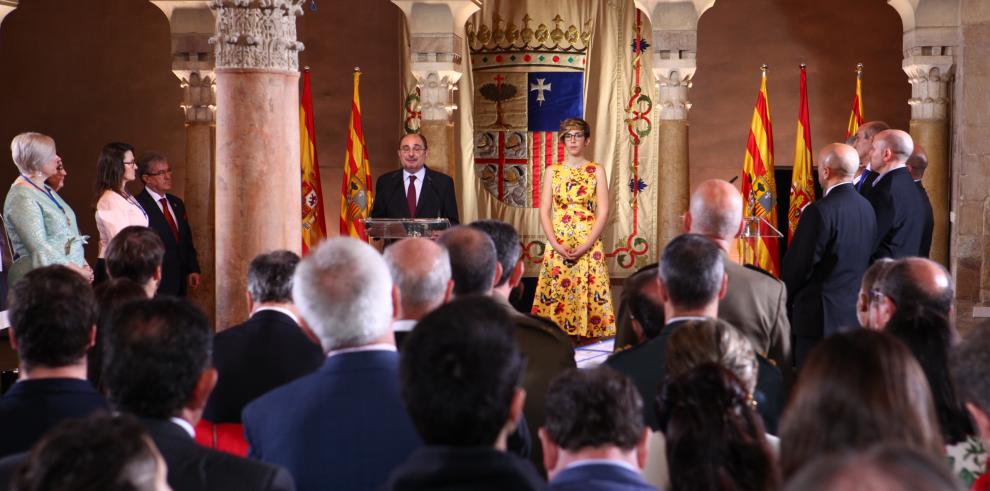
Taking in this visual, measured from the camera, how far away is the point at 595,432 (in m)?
2.03

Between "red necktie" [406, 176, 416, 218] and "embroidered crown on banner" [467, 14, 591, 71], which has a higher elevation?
"embroidered crown on banner" [467, 14, 591, 71]

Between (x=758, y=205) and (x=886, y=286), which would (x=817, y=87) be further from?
(x=886, y=286)

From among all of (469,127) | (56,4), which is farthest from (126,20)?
(469,127)

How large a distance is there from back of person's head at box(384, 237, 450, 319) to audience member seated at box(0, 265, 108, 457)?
0.70 m

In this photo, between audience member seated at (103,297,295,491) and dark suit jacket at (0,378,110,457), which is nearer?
audience member seated at (103,297,295,491)

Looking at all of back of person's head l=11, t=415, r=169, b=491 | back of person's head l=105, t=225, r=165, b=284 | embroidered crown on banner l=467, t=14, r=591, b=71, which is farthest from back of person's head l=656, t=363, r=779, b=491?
embroidered crown on banner l=467, t=14, r=591, b=71

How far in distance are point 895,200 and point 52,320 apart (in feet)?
14.5

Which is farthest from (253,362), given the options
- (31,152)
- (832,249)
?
(832,249)

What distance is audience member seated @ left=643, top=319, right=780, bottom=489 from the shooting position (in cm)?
248

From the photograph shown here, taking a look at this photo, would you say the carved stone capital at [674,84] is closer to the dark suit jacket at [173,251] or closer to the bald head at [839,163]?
the bald head at [839,163]

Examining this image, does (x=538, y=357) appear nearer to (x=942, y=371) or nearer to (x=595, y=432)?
(x=942, y=371)

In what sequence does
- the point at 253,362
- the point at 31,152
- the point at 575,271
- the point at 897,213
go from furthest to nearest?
1. the point at 575,271
2. the point at 897,213
3. the point at 31,152
4. the point at 253,362

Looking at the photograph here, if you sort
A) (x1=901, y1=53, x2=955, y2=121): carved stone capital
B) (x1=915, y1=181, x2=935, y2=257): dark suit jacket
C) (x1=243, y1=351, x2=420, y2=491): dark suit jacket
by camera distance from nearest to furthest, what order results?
1. (x1=243, y1=351, x2=420, y2=491): dark suit jacket
2. (x1=915, y1=181, x2=935, y2=257): dark suit jacket
3. (x1=901, y1=53, x2=955, y2=121): carved stone capital

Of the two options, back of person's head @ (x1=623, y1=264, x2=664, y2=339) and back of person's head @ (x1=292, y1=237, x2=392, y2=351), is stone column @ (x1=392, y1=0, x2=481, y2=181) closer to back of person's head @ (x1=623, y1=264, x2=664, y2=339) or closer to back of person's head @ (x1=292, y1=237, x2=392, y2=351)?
back of person's head @ (x1=623, y1=264, x2=664, y2=339)
